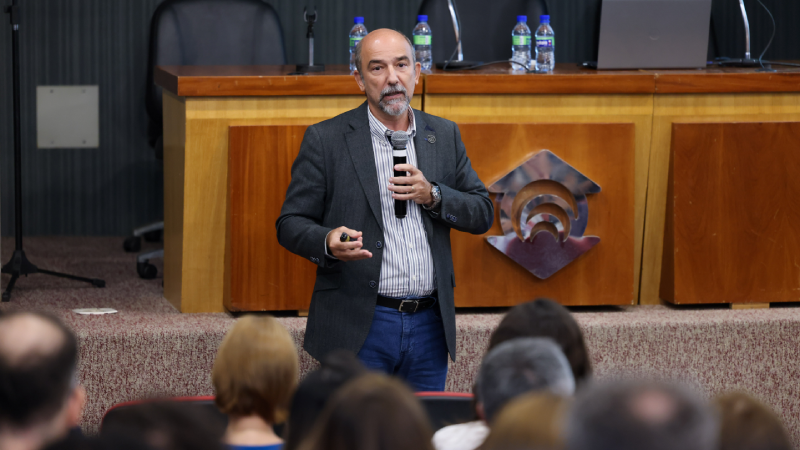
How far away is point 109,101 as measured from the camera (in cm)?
523

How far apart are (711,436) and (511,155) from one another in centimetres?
245

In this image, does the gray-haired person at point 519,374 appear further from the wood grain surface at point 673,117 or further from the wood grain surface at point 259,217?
the wood grain surface at point 673,117

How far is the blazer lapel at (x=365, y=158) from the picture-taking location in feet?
8.13

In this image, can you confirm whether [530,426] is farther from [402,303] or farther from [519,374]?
[402,303]

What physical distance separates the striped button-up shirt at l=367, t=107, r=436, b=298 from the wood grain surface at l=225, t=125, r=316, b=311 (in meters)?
0.74

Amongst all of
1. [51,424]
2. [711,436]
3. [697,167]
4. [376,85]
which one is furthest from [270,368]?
[697,167]

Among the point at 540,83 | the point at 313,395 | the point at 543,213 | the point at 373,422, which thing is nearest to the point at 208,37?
the point at 540,83

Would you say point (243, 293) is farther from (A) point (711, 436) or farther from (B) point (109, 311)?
(A) point (711, 436)

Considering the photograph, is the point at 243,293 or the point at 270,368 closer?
the point at 270,368

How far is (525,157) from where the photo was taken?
10.9 ft

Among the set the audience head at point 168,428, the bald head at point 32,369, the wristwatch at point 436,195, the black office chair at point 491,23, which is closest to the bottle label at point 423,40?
the black office chair at point 491,23

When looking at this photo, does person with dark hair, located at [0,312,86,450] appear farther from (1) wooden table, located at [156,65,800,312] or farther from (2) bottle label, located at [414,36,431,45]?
(2) bottle label, located at [414,36,431,45]

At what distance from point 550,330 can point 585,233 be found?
6.12ft

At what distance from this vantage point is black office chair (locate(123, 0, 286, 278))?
174 inches
